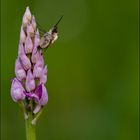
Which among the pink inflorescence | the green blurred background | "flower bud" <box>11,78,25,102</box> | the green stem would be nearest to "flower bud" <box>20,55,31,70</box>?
the pink inflorescence

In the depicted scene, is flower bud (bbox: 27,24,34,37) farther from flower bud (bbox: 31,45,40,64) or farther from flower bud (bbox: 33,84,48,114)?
flower bud (bbox: 33,84,48,114)

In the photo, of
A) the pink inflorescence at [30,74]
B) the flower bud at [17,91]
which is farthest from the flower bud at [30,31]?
the flower bud at [17,91]

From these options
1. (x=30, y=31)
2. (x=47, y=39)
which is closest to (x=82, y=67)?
(x=47, y=39)

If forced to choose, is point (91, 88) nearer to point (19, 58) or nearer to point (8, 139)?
point (8, 139)

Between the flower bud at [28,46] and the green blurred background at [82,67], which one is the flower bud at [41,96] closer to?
the flower bud at [28,46]

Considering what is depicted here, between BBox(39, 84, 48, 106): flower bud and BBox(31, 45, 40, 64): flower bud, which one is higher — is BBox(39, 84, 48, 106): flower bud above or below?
below

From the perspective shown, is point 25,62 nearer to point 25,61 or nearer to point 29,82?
point 25,61
